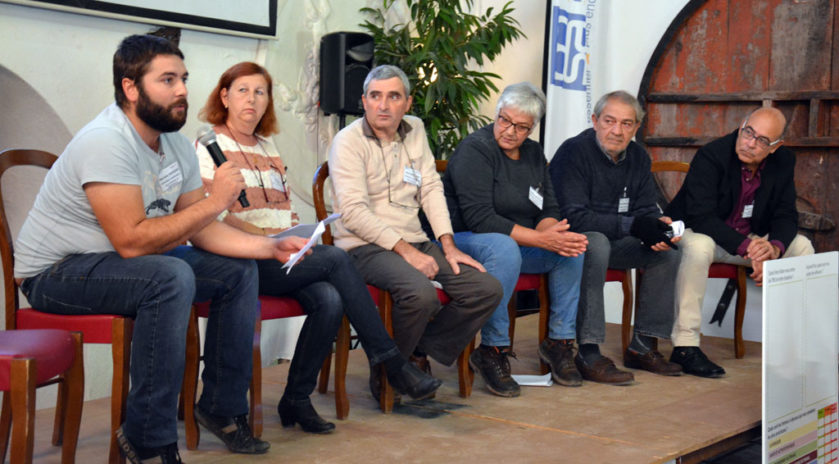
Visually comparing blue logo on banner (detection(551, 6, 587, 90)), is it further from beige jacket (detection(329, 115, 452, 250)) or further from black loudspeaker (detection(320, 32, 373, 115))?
beige jacket (detection(329, 115, 452, 250))

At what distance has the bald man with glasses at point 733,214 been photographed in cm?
337

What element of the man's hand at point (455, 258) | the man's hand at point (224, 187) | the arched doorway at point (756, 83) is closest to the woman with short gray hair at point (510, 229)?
the man's hand at point (455, 258)

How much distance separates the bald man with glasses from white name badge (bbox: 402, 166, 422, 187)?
1148mm

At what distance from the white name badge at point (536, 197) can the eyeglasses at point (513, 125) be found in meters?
0.22

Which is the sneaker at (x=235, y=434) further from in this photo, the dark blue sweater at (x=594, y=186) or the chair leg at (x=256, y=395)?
the dark blue sweater at (x=594, y=186)

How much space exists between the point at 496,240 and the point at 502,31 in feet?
5.84

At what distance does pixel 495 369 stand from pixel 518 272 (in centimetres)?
33

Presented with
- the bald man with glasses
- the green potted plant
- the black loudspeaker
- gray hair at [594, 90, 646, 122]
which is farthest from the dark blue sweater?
the black loudspeaker

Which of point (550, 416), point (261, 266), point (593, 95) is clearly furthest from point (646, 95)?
point (261, 266)

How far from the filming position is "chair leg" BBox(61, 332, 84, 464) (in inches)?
75.0

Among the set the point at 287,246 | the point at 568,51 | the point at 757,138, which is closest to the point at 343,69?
the point at 568,51

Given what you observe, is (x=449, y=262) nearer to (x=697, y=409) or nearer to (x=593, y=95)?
(x=697, y=409)

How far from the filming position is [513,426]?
2.53 metres

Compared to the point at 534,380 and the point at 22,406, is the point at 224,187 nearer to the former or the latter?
the point at 22,406
